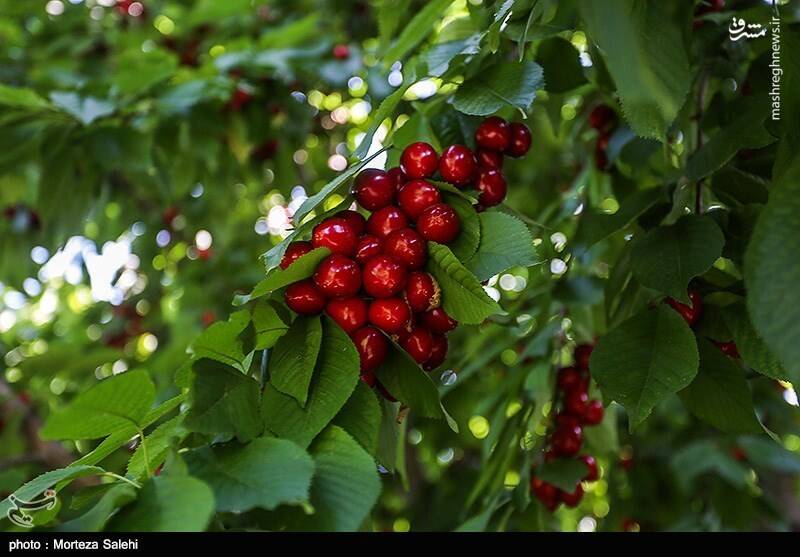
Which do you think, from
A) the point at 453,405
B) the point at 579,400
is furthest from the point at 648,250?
the point at 453,405

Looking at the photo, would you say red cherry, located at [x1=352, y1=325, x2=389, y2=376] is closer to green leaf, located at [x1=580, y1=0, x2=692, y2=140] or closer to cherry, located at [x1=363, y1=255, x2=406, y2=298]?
cherry, located at [x1=363, y1=255, x2=406, y2=298]

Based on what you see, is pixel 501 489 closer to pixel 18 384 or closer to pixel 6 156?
pixel 6 156

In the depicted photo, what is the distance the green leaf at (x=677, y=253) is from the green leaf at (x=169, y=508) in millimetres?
533

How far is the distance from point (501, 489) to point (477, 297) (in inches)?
22.8

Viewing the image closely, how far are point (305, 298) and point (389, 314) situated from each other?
0.09 meters

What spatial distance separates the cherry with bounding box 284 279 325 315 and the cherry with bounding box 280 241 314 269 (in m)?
0.03

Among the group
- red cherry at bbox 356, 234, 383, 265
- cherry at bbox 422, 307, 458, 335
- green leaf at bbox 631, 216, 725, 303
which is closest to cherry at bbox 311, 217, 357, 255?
red cherry at bbox 356, 234, 383, 265

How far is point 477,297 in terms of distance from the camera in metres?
0.74

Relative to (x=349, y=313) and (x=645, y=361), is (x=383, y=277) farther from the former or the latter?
(x=645, y=361)

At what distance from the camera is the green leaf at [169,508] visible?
53 centimetres

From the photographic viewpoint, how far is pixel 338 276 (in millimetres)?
749

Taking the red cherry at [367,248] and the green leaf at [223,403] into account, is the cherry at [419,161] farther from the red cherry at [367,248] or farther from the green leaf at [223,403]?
the green leaf at [223,403]

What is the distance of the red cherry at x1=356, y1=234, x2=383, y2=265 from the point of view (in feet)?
2.56

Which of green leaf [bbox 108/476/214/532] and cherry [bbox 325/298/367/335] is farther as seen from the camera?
cherry [bbox 325/298/367/335]
